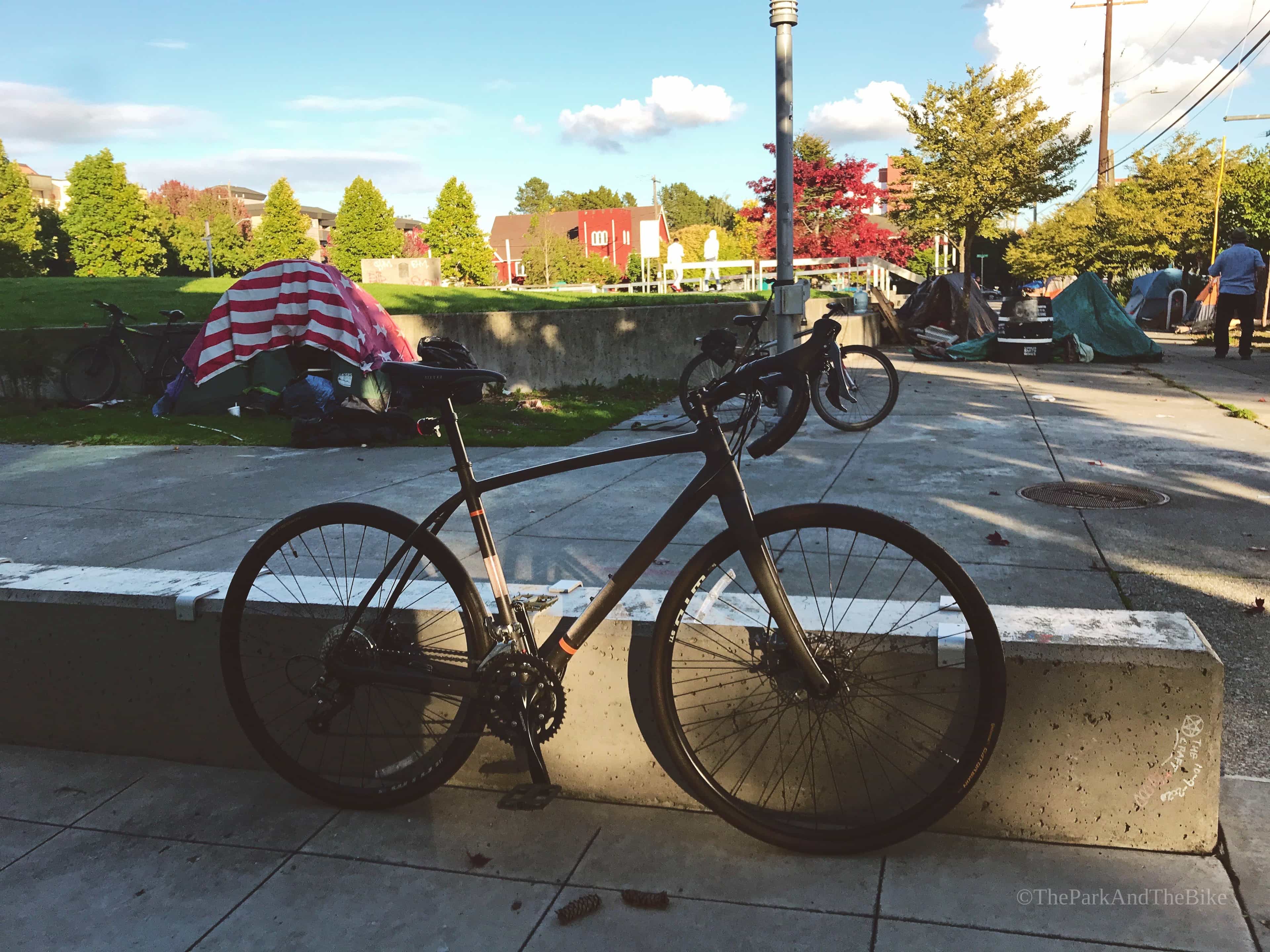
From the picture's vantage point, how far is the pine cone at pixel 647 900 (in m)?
2.46

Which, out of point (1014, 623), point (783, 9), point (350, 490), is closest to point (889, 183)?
point (783, 9)

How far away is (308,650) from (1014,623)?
6.59 feet

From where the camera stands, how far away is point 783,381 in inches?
100

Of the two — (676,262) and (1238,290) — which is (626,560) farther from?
(676,262)

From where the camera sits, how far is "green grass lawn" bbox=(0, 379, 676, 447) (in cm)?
930

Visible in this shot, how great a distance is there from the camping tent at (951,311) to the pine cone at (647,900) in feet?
57.4

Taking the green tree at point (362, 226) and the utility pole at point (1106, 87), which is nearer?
the utility pole at point (1106, 87)

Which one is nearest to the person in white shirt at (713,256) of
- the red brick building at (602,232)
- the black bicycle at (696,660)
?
the black bicycle at (696,660)

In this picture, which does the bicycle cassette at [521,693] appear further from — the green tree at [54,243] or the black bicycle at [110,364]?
the green tree at [54,243]

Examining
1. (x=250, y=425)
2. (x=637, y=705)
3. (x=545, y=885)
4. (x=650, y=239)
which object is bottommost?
(x=545, y=885)

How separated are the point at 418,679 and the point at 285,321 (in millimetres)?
8512

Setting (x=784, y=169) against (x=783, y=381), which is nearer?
(x=783, y=381)

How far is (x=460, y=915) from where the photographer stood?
2.46 meters

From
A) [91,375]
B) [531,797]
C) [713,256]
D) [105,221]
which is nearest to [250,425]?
[91,375]
